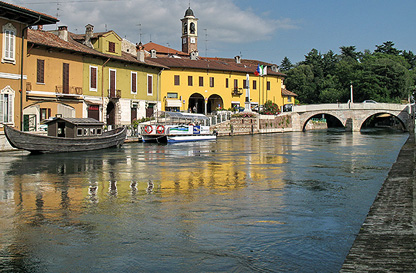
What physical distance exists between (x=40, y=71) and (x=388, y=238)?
31844 mm

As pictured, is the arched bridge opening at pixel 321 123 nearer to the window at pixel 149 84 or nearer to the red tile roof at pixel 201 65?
the red tile roof at pixel 201 65

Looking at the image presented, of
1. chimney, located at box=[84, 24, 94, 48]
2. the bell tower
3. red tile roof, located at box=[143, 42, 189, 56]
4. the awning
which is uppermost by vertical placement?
the bell tower

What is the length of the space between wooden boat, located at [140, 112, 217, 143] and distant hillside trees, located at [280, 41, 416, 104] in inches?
1661

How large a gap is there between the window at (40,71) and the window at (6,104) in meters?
8.20

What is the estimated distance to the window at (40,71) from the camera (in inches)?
1352

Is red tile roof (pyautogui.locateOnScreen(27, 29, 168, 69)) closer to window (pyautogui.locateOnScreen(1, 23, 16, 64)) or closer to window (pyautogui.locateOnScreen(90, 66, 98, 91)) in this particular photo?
window (pyautogui.locateOnScreen(90, 66, 98, 91))

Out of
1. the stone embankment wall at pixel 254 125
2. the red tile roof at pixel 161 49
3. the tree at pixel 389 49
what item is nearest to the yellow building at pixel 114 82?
the stone embankment wall at pixel 254 125

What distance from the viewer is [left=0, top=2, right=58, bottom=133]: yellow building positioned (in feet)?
84.9

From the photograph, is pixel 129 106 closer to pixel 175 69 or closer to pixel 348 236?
pixel 175 69

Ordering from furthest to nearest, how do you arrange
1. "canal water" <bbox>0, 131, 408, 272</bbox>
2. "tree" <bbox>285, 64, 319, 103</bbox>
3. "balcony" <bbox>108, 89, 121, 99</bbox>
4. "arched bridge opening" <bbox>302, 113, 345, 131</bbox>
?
"tree" <bbox>285, 64, 319, 103</bbox> → "arched bridge opening" <bbox>302, 113, 345, 131</bbox> → "balcony" <bbox>108, 89, 121, 99</bbox> → "canal water" <bbox>0, 131, 408, 272</bbox>

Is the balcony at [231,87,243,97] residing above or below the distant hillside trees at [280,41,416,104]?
below

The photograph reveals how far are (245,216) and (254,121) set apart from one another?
160ft

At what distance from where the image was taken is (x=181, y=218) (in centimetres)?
1018

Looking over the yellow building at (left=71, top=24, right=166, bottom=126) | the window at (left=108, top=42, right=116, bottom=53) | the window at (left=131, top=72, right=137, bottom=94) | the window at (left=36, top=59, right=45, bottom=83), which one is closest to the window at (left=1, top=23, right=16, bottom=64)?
the window at (left=36, top=59, right=45, bottom=83)
